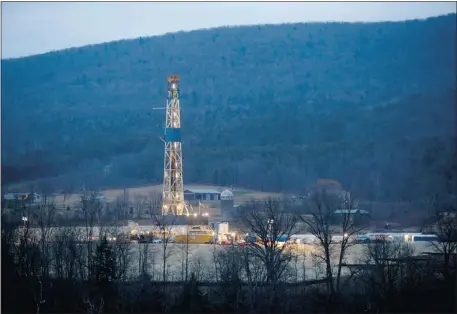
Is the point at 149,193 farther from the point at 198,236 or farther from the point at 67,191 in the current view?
the point at 198,236

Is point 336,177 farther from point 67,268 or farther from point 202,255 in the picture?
point 67,268

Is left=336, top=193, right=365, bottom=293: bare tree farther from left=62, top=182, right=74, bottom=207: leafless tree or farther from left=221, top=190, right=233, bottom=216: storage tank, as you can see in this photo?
left=62, top=182, right=74, bottom=207: leafless tree

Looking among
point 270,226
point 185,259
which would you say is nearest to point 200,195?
point 185,259

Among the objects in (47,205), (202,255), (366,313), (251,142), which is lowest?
(366,313)

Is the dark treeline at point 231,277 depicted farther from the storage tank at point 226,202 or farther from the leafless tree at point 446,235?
the storage tank at point 226,202

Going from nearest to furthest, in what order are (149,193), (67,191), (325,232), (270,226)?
(325,232)
(270,226)
(67,191)
(149,193)

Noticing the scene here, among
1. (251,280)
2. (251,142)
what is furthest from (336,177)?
(251,280)

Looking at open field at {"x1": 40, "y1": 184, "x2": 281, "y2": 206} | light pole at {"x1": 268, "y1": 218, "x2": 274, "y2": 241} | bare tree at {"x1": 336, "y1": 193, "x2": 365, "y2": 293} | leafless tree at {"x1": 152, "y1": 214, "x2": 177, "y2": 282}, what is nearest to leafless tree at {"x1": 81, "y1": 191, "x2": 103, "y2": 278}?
open field at {"x1": 40, "y1": 184, "x2": 281, "y2": 206}
